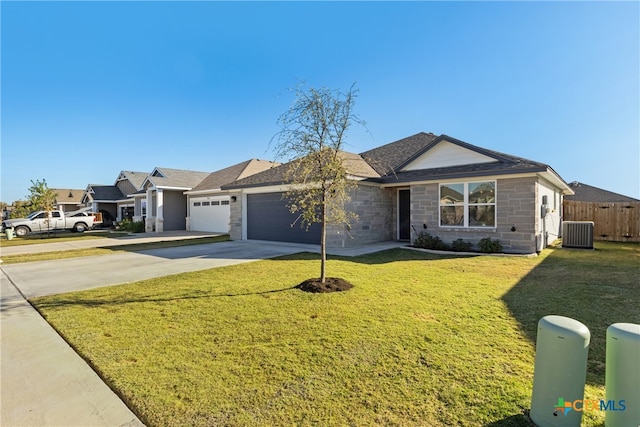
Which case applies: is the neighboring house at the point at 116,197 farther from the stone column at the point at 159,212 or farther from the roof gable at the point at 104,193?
the stone column at the point at 159,212

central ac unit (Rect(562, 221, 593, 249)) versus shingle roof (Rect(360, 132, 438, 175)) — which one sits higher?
shingle roof (Rect(360, 132, 438, 175))

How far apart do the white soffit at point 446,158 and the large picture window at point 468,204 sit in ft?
3.53

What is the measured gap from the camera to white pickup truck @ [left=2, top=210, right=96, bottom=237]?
23.3m

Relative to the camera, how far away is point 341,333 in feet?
13.5

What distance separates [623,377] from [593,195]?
30006mm

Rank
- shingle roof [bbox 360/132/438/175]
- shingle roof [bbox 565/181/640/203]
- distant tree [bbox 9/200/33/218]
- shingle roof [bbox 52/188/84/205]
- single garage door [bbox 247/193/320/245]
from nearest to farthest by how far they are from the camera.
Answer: single garage door [bbox 247/193/320/245], shingle roof [bbox 360/132/438/175], shingle roof [bbox 565/181/640/203], distant tree [bbox 9/200/33/218], shingle roof [bbox 52/188/84/205]

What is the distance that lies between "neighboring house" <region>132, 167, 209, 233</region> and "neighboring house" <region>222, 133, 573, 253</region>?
10.2m

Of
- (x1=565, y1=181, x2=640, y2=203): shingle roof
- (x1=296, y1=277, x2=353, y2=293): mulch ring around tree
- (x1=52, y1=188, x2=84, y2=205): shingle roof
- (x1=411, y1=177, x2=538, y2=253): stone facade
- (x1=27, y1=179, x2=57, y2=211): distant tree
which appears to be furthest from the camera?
(x1=52, y1=188, x2=84, y2=205): shingle roof

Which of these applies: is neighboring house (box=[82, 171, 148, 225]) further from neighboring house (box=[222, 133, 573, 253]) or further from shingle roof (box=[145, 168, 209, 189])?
neighboring house (box=[222, 133, 573, 253])

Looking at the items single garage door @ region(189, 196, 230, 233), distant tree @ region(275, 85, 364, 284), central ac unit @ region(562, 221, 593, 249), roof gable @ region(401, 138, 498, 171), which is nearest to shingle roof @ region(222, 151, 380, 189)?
roof gable @ region(401, 138, 498, 171)

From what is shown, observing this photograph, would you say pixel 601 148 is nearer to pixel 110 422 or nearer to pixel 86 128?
pixel 110 422

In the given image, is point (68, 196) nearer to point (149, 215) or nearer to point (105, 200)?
point (105, 200)

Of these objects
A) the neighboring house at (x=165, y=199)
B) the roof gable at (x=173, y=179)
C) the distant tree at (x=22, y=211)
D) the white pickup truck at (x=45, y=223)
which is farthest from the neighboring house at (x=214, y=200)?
the distant tree at (x=22, y=211)

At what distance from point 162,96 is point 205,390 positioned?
61.1 ft
